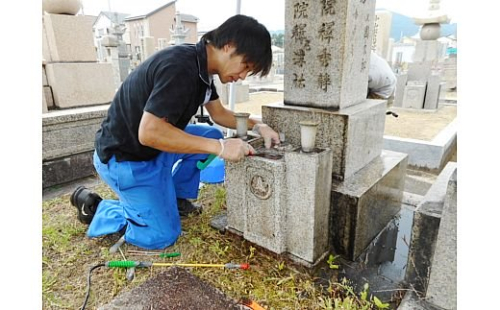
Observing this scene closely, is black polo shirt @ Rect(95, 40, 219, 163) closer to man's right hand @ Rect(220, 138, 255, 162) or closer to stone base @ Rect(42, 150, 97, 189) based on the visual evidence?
man's right hand @ Rect(220, 138, 255, 162)

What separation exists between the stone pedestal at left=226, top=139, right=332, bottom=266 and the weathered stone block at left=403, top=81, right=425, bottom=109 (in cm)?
864

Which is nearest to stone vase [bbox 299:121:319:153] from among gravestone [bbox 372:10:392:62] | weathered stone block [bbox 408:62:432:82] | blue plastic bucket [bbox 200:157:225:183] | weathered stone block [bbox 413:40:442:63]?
blue plastic bucket [bbox 200:157:225:183]

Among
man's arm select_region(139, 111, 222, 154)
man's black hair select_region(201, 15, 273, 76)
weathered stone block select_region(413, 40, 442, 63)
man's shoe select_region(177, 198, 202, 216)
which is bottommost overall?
man's shoe select_region(177, 198, 202, 216)

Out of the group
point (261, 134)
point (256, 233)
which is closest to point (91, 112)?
point (261, 134)

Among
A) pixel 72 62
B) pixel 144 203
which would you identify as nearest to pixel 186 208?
pixel 144 203

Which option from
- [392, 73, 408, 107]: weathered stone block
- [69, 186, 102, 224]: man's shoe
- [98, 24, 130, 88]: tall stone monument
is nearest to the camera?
[69, 186, 102, 224]: man's shoe

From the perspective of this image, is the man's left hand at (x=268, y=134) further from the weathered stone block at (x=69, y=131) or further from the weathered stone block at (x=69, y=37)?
the weathered stone block at (x=69, y=37)

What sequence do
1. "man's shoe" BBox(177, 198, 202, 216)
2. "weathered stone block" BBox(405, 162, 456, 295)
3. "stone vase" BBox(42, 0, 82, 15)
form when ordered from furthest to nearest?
1. "stone vase" BBox(42, 0, 82, 15)
2. "man's shoe" BBox(177, 198, 202, 216)
3. "weathered stone block" BBox(405, 162, 456, 295)

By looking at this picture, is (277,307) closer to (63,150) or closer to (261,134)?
(261,134)

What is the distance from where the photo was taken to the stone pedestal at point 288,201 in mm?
2041

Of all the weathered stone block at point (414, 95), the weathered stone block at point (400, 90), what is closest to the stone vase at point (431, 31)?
the weathered stone block at point (400, 90)

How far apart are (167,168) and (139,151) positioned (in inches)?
11.2

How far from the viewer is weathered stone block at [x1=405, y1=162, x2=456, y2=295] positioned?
1755mm

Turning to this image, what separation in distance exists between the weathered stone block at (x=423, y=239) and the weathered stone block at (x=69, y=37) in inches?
184
